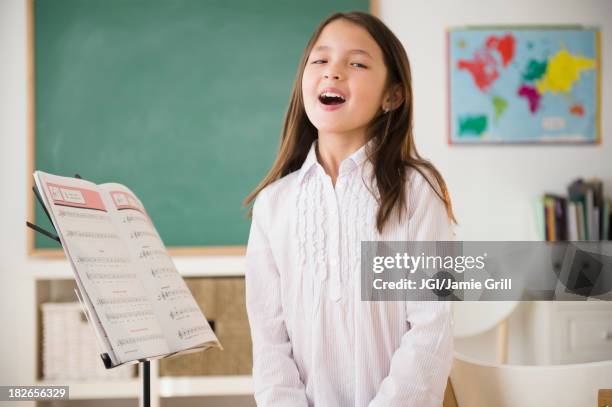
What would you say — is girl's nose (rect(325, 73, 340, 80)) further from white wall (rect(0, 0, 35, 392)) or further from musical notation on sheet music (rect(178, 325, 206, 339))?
white wall (rect(0, 0, 35, 392))

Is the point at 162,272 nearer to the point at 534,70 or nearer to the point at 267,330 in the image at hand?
the point at 267,330

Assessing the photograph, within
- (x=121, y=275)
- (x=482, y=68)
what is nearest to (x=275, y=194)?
(x=121, y=275)

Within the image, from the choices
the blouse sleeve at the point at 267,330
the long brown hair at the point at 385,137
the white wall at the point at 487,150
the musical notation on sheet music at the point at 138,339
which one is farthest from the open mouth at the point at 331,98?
the white wall at the point at 487,150

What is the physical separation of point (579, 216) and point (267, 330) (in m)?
1.92

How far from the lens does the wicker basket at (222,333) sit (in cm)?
A: 253

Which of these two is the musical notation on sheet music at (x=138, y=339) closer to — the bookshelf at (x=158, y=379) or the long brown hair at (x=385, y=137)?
the long brown hair at (x=385, y=137)

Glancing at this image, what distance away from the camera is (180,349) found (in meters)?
1.15

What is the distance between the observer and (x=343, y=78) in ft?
3.85

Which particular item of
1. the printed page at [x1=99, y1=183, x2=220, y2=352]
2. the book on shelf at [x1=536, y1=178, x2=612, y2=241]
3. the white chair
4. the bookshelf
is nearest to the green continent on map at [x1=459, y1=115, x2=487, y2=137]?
the book on shelf at [x1=536, y1=178, x2=612, y2=241]

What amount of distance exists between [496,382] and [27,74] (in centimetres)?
245

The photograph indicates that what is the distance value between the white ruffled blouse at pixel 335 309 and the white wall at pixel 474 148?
1772mm

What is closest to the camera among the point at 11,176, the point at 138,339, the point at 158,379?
the point at 138,339

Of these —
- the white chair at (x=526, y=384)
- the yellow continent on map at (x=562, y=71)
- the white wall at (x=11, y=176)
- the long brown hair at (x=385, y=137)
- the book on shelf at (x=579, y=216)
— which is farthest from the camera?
the yellow continent on map at (x=562, y=71)

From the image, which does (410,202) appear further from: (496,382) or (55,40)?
(55,40)
